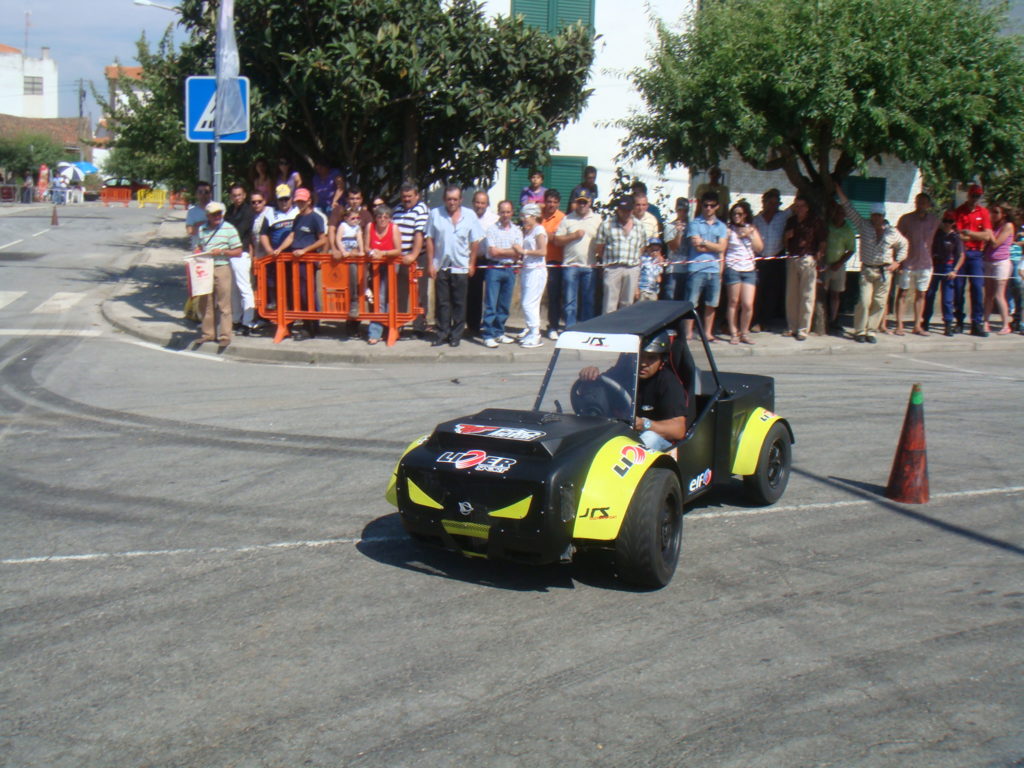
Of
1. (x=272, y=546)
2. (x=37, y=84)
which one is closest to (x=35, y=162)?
(x=37, y=84)

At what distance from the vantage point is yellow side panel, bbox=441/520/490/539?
5.39 metres

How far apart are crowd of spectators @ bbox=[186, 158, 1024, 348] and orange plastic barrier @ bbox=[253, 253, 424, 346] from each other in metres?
0.07

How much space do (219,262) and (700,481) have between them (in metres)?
8.25

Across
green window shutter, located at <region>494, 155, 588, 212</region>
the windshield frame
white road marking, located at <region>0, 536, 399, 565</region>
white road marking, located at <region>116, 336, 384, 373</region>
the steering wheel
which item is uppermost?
green window shutter, located at <region>494, 155, 588, 212</region>

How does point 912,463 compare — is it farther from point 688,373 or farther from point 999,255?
point 999,255

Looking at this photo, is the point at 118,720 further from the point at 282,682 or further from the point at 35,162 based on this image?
the point at 35,162

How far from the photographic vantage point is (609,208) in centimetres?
1722

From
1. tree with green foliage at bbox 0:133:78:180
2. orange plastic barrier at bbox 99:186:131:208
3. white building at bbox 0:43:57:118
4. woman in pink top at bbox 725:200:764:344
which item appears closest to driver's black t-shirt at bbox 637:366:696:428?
woman in pink top at bbox 725:200:764:344

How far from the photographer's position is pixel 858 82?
45.5 feet

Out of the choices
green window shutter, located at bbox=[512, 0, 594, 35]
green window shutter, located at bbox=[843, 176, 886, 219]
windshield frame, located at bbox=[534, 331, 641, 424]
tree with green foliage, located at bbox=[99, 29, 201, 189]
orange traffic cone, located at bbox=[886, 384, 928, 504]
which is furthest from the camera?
tree with green foliage, located at bbox=[99, 29, 201, 189]

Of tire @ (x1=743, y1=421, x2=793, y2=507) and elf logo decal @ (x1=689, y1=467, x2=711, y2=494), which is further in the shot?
tire @ (x1=743, y1=421, x2=793, y2=507)

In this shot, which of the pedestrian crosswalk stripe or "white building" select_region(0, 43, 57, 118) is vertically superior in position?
"white building" select_region(0, 43, 57, 118)

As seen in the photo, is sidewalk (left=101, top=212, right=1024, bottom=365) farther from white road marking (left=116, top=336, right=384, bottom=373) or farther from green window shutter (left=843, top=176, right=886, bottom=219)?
green window shutter (left=843, top=176, right=886, bottom=219)

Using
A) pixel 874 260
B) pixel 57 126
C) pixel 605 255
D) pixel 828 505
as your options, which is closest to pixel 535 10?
pixel 605 255
